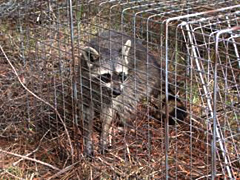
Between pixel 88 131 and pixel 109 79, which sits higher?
pixel 109 79

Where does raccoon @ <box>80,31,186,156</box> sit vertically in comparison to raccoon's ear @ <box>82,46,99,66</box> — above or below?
below

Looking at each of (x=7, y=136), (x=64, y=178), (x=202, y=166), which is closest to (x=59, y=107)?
(x=7, y=136)

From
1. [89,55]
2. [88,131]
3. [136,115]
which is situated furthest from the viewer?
[136,115]

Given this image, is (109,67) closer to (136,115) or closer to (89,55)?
(89,55)

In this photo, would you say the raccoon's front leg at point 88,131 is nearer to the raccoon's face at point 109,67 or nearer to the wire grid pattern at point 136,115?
the wire grid pattern at point 136,115

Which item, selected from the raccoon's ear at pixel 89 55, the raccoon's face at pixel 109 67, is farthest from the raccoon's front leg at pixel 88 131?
the raccoon's ear at pixel 89 55

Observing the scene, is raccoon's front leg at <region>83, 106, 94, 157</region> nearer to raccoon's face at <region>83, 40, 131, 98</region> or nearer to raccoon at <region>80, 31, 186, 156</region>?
raccoon at <region>80, 31, 186, 156</region>

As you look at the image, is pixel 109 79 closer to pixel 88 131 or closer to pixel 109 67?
pixel 109 67

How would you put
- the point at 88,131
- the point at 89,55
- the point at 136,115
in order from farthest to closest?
the point at 136,115, the point at 88,131, the point at 89,55

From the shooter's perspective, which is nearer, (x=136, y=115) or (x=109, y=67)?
(x=109, y=67)

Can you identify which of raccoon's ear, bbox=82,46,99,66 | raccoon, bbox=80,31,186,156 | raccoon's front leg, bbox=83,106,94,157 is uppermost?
raccoon's ear, bbox=82,46,99,66

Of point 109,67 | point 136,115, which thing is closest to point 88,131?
point 136,115

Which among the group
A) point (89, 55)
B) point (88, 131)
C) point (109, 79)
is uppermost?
point (89, 55)

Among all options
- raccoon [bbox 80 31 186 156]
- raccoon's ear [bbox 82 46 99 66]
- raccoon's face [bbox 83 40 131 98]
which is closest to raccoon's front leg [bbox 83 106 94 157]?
A: raccoon [bbox 80 31 186 156]
